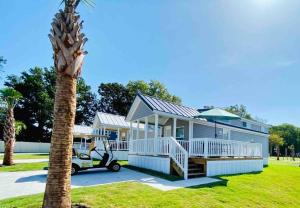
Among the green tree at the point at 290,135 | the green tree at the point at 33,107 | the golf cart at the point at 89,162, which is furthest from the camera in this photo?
the green tree at the point at 290,135

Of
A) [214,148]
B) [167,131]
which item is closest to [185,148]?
[214,148]

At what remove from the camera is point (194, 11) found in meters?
14.4

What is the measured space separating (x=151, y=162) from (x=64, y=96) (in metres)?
10.1

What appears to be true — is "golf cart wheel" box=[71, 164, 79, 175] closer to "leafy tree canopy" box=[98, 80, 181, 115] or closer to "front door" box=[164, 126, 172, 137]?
"front door" box=[164, 126, 172, 137]

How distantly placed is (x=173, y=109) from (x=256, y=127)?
15664 millimetres

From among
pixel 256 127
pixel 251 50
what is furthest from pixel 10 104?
pixel 256 127

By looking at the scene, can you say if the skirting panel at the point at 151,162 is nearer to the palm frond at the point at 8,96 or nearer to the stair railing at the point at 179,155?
the stair railing at the point at 179,155

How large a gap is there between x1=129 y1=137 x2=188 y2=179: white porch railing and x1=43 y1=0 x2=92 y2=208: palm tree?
782 centimetres

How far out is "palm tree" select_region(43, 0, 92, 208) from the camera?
477 centimetres

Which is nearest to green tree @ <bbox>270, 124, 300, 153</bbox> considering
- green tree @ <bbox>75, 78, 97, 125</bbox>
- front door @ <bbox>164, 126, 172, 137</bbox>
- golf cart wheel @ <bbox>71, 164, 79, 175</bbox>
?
green tree @ <bbox>75, 78, 97, 125</bbox>

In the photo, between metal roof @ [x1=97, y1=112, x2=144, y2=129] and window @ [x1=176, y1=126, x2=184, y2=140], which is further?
metal roof @ [x1=97, y1=112, x2=144, y2=129]

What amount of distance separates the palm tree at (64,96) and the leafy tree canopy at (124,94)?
47.4 metres

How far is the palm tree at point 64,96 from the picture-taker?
4.77 m

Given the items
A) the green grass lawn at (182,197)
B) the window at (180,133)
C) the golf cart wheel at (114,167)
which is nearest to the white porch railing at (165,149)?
the green grass lawn at (182,197)
